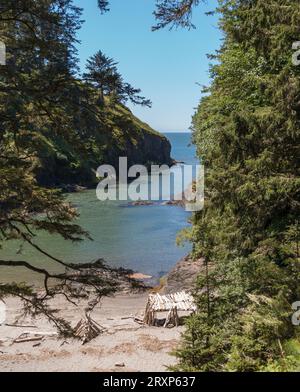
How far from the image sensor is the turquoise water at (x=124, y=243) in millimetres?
28000

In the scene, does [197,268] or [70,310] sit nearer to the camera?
[70,310]

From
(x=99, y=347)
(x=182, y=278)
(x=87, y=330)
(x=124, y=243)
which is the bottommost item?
(x=99, y=347)

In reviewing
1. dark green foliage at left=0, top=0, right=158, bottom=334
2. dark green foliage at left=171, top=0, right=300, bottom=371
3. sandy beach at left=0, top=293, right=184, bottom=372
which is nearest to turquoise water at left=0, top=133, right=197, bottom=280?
sandy beach at left=0, top=293, right=184, bottom=372

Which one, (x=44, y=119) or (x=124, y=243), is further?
(x=124, y=243)

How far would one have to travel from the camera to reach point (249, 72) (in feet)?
44.4

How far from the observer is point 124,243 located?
3269 cm

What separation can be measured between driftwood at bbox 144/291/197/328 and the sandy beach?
44 centimetres

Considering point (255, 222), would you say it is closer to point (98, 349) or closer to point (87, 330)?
point (98, 349)

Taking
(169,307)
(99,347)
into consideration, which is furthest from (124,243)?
(99,347)

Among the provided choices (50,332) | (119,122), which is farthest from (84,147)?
(50,332)

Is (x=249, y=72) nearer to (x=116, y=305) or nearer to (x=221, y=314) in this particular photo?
(x=221, y=314)

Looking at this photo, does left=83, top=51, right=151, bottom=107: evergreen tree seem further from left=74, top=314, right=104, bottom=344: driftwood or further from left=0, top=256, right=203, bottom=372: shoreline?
left=74, top=314, right=104, bottom=344: driftwood

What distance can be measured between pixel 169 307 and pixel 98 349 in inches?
151
